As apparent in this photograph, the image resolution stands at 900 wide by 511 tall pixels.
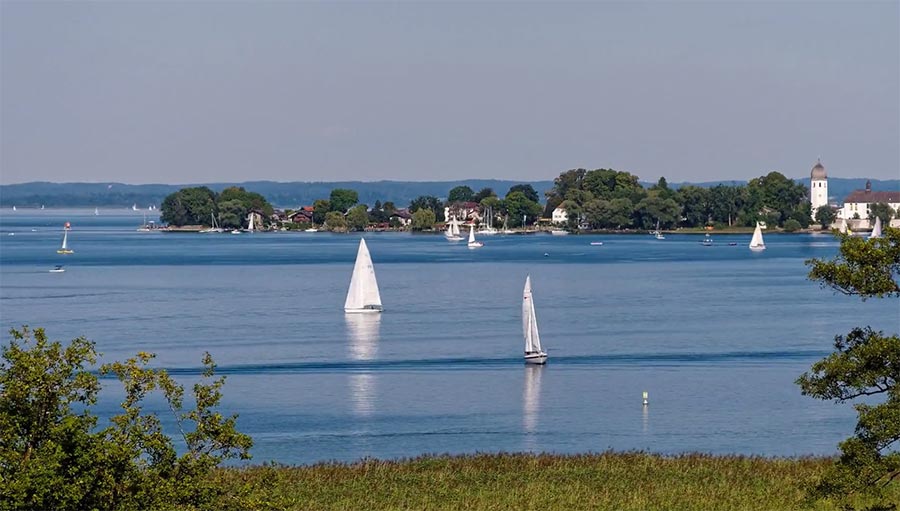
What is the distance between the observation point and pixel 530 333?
2357 inches

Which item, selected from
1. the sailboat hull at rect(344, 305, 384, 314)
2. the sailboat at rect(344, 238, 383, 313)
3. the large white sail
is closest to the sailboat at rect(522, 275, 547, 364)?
the large white sail

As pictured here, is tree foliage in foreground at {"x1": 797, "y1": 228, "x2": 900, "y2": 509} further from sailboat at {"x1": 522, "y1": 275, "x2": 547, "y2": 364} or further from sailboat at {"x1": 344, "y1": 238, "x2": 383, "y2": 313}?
sailboat at {"x1": 344, "y1": 238, "x2": 383, "y2": 313}

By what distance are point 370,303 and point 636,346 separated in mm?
21424

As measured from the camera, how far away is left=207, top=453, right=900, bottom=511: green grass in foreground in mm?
28875

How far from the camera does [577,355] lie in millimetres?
62000

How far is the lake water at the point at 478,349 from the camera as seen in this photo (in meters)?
43.7

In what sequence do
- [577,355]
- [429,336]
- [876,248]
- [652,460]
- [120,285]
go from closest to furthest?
[876,248] → [652,460] → [577,355] → [429,336] → [120,285]

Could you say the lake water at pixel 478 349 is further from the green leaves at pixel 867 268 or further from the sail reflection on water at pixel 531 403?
the green leaves at pixel 867 268

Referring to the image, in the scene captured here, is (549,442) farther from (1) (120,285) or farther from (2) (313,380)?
(1) (120,285)

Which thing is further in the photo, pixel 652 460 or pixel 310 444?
pixel 310 444

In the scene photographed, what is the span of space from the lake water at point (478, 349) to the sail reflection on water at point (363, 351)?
0.21m

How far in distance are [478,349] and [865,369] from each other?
4445 centimetres

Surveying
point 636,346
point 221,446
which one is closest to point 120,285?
point 636,346

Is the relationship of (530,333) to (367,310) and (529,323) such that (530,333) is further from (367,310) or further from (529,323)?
(367,310)
